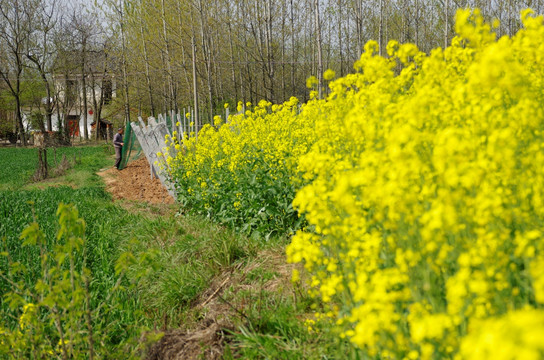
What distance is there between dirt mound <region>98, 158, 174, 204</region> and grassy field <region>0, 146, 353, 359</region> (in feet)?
8.39

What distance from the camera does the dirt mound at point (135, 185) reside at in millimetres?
10430

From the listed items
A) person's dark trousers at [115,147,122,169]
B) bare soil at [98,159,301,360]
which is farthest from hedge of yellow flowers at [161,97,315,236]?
person's dark trousers at [115,147,122,169]

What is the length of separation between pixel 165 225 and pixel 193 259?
1.64 m

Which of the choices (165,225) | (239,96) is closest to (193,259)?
(165,225)

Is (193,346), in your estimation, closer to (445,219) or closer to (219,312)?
(219,312)

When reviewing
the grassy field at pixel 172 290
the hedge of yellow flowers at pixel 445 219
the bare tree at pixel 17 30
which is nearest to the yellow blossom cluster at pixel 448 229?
the hedge of yellow flowers at pixel 445 219

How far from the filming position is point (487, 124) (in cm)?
223

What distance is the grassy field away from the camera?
10.5 ft

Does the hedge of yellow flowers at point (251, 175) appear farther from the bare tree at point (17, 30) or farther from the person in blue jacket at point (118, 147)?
the bare tree at point (17, 30)

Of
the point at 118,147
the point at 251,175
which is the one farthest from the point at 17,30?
the point at 251,175

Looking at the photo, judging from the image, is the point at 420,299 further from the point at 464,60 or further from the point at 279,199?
the point at 279,199

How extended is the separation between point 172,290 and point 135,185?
9014mm

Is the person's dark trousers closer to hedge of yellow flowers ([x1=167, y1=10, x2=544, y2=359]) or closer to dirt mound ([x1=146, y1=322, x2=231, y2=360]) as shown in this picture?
dirt mound ([x1=146, y1=322, x2=231, y2=360])

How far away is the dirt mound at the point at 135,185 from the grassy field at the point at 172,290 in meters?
2.56
